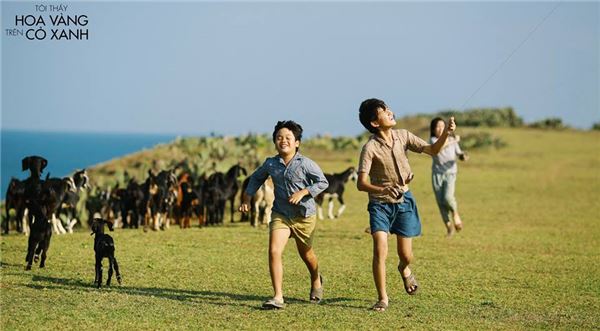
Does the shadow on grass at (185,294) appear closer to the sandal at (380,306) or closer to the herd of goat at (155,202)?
the sandal at (380,306)

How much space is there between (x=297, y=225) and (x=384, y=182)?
977 mm

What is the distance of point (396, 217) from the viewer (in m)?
10.1

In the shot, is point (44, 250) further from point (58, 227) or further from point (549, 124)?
point (549, 124)

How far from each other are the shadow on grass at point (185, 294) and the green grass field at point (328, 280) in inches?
0.5

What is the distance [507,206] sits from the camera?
2500 cm

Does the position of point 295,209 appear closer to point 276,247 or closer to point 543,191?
point 276,247

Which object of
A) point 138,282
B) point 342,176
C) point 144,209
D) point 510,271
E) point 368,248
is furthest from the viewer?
point 342,176

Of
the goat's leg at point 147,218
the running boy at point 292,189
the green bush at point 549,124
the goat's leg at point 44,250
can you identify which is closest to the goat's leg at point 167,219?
the goat's leg at point 147,218

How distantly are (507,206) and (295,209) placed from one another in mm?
15929

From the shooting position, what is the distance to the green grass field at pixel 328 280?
362 inches

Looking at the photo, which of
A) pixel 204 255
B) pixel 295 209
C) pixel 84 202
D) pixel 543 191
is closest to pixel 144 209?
pixel 84 202

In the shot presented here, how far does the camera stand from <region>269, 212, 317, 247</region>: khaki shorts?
Answer: 9953 millimetres

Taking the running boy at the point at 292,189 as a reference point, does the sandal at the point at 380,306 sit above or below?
below

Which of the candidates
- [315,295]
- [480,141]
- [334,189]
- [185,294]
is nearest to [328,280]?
[315,295]
